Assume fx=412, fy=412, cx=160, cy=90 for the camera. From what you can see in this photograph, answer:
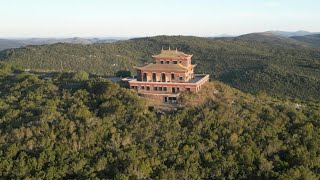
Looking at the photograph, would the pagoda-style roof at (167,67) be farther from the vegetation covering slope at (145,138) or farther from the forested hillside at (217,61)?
the forested hillside at (217,61)

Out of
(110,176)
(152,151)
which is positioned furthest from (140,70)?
(110,176)

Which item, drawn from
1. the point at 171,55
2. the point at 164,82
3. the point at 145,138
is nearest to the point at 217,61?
the point at 171,55

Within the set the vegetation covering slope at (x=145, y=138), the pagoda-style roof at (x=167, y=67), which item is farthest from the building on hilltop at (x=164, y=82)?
the vegetation covering slope at (x=145, y=138)

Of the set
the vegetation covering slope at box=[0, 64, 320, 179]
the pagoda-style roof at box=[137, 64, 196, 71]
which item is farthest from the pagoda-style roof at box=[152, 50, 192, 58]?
the vegetation covering slope at box=[0, 64, 320, 179]

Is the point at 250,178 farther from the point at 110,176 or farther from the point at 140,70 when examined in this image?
the point at 140,70

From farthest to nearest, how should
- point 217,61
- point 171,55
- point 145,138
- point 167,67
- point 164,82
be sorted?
point 217,61 → point 171,55 → point 167,67 → point 164,82 → point 145,138

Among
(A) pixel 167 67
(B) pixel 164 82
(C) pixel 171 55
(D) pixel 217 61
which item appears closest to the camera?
(B) pixel 164 82

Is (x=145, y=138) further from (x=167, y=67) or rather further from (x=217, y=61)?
(x=217, y=61)
